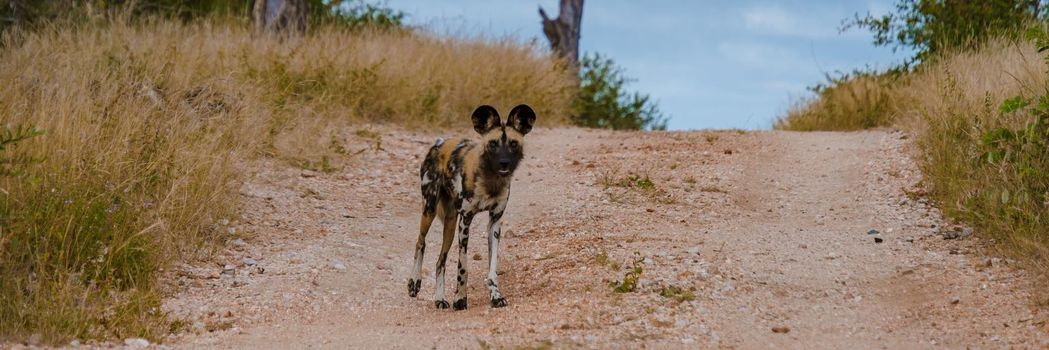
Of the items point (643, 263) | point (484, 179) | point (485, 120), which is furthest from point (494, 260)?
point (643, 263)

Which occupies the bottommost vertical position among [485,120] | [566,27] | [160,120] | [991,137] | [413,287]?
[413,287]

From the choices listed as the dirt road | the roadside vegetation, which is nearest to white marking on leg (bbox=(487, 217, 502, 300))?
the dirt road

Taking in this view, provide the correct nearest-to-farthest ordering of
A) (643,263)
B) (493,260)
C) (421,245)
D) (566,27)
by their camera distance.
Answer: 1. (493,260)
2. (421,245)
3. (643,263)
4. (566,27)

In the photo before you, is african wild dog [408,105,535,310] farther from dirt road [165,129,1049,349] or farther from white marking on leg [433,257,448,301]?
dirt road [165,129,1049,349]

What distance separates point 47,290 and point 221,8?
1137cm

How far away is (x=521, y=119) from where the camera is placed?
19.8 ft

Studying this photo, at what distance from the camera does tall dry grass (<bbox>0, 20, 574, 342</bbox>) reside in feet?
18.7

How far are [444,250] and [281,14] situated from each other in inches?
361

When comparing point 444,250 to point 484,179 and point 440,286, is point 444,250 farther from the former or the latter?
point 484,179

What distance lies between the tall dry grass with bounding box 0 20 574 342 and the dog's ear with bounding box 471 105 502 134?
1860 mm

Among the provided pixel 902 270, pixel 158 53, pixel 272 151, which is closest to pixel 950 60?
pixel 902 270

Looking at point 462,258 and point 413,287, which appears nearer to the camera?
point 462,258

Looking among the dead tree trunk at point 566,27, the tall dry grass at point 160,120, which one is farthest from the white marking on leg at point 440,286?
the dead tree trunk at point 566,27

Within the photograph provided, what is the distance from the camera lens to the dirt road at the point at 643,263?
5.43 meters
